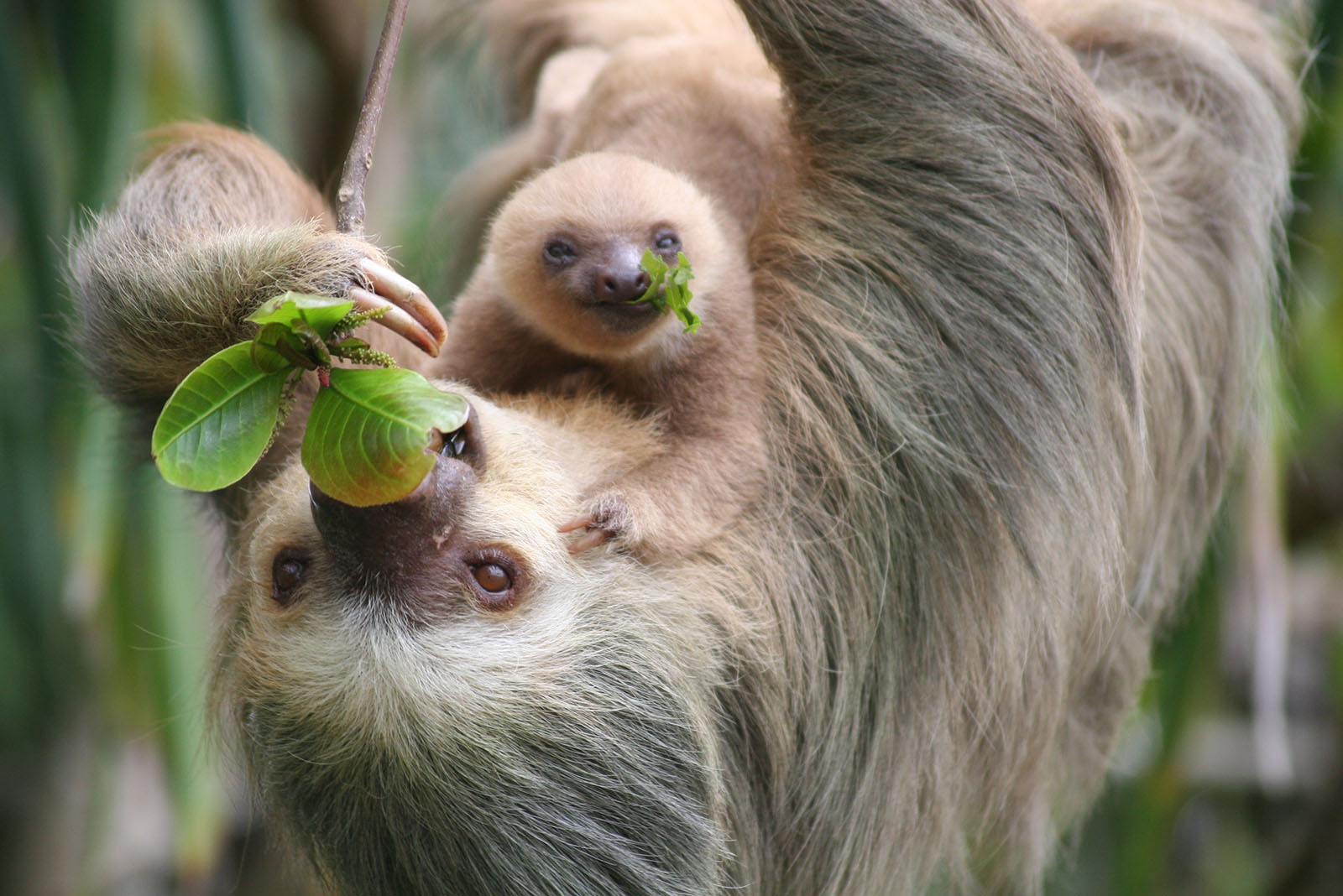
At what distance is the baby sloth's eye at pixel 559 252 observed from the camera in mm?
2557

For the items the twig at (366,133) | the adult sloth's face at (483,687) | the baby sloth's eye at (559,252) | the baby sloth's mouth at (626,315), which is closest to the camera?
the twig at (366,133)

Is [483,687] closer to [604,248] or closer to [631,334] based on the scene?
[631,334]

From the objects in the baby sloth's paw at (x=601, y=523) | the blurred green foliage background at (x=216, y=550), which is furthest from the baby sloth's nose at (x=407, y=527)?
the blurred green foliage background at (x=216, y=550)

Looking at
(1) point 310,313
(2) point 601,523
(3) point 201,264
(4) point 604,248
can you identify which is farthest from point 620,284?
(1) point 310,313

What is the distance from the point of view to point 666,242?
2516 millimetres

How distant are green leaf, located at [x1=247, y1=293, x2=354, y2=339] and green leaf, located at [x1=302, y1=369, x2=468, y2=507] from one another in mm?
66

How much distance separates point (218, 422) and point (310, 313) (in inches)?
7.3

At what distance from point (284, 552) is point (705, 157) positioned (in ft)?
4.13

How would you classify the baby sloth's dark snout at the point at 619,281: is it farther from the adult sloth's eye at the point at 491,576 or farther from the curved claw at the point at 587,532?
the adult sloth's eye at the point at 491,576

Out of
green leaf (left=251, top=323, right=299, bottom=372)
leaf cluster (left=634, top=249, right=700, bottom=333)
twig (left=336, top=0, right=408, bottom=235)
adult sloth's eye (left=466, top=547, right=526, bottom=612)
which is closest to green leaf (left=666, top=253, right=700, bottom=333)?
leaf cluster (left=634, top=249, right=700, bottom=333)

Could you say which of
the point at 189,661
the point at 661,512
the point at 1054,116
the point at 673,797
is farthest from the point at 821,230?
the point at 189,661

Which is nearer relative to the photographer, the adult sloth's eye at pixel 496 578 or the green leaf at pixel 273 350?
the green leaf at pixel 273 350

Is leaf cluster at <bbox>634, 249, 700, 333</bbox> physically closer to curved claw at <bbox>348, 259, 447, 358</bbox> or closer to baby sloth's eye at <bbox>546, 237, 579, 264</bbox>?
baby sloth's eye at <bbox>546, 237, 579, 264</bbox>

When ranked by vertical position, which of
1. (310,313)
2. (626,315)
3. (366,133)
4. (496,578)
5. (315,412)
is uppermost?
(366,133)
